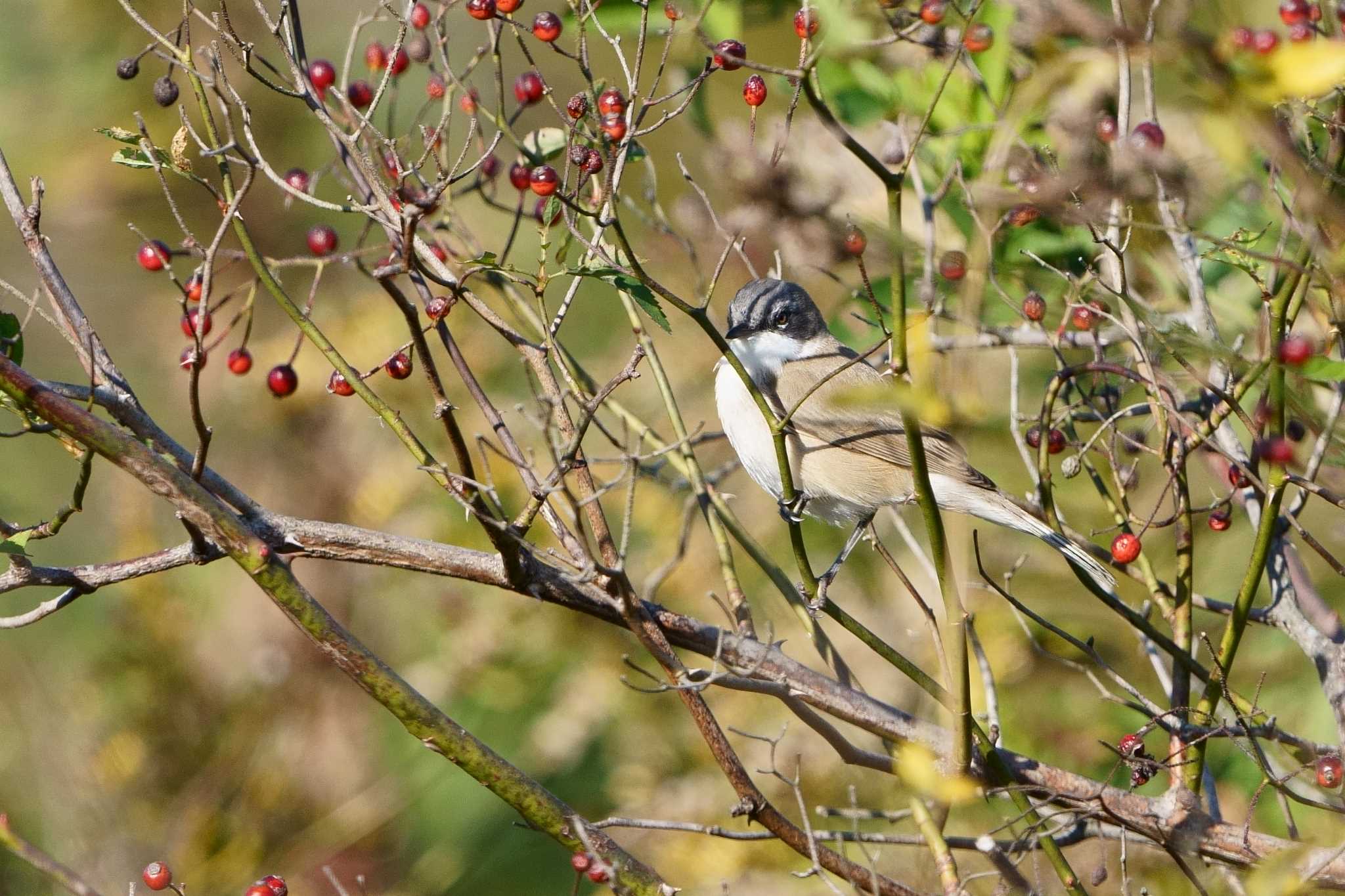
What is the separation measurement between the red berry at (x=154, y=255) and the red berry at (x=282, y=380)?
1.10 feet

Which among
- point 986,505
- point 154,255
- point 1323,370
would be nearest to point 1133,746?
point 1323,370

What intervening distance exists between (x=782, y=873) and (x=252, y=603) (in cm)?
260

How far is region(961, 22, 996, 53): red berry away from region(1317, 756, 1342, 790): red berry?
151 centimetres

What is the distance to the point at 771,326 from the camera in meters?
3.81

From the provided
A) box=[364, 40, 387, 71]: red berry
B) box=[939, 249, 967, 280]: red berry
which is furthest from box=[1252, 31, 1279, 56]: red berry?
box=[364, 40, 387, 71]: red berry

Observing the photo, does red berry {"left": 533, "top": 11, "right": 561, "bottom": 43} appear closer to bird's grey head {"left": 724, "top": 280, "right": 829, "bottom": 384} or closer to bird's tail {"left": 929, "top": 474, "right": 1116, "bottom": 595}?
bird's grey head {"left": 724, "top": 280, "right": 829, "bottom": 384}

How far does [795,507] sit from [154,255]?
56.8 inches

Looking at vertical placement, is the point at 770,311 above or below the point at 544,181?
above

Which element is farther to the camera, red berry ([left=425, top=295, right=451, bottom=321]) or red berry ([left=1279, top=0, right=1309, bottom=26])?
red berry ([left=1279, top=0, right=1309, bottom=26])

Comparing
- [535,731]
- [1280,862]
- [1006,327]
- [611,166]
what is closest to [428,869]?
[535,731]

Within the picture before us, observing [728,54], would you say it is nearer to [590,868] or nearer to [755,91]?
[755,91]

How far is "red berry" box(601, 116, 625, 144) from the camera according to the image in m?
2.18

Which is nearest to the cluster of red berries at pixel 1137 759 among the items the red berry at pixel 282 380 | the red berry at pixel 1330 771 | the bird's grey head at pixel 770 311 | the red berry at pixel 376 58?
the red berry at pixel 1330 771

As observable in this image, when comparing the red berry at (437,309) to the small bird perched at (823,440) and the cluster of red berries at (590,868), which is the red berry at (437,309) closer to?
the cluster of red berries at (590,868)
